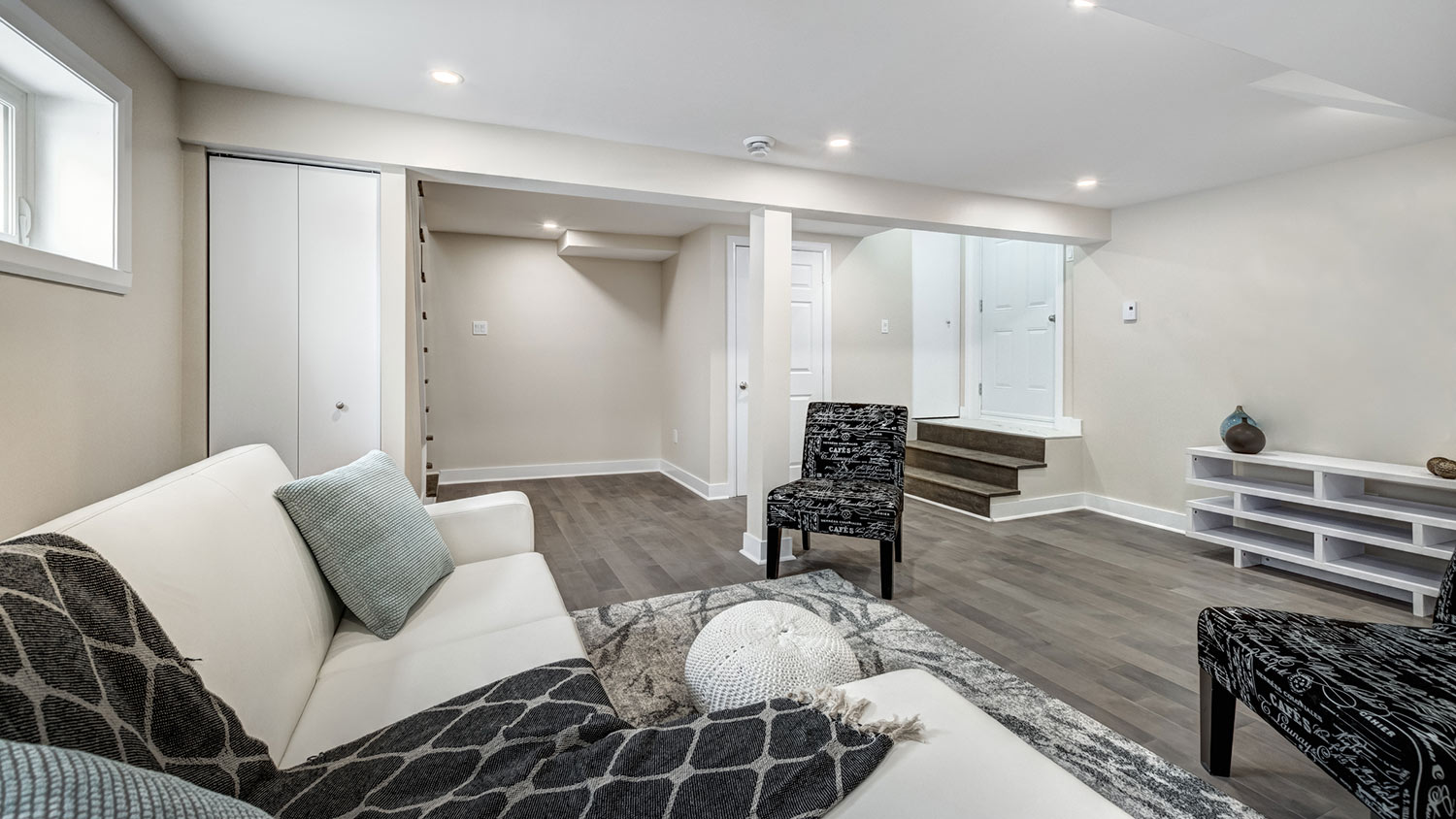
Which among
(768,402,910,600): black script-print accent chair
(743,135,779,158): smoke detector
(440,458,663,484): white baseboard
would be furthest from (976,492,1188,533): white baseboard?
(440,458,663,484): white baseboard

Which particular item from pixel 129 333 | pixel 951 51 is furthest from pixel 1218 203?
pixel 129 333

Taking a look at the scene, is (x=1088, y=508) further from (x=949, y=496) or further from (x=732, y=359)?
(x=732, y=359)

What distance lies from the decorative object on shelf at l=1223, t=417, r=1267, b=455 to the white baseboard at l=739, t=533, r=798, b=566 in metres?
2.63

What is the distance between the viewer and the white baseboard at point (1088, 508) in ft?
14.1

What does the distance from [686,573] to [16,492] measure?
2450 mm

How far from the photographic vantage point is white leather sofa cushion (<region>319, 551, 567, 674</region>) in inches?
61.5

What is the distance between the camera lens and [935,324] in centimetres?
598

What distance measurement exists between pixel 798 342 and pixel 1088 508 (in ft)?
8.59

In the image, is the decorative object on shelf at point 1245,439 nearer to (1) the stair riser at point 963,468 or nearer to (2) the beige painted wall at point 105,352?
(1) the stair riser at point 963,468

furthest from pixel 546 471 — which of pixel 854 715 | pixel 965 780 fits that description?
pixel 965 780

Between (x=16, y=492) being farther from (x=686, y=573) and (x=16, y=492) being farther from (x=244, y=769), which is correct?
(x=686, y=573)

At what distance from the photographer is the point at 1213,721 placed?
1.70 metres

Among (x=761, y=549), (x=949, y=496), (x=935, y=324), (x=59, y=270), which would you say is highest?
(x=935, y=324)

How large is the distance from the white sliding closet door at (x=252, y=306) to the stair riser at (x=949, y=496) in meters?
4.14
